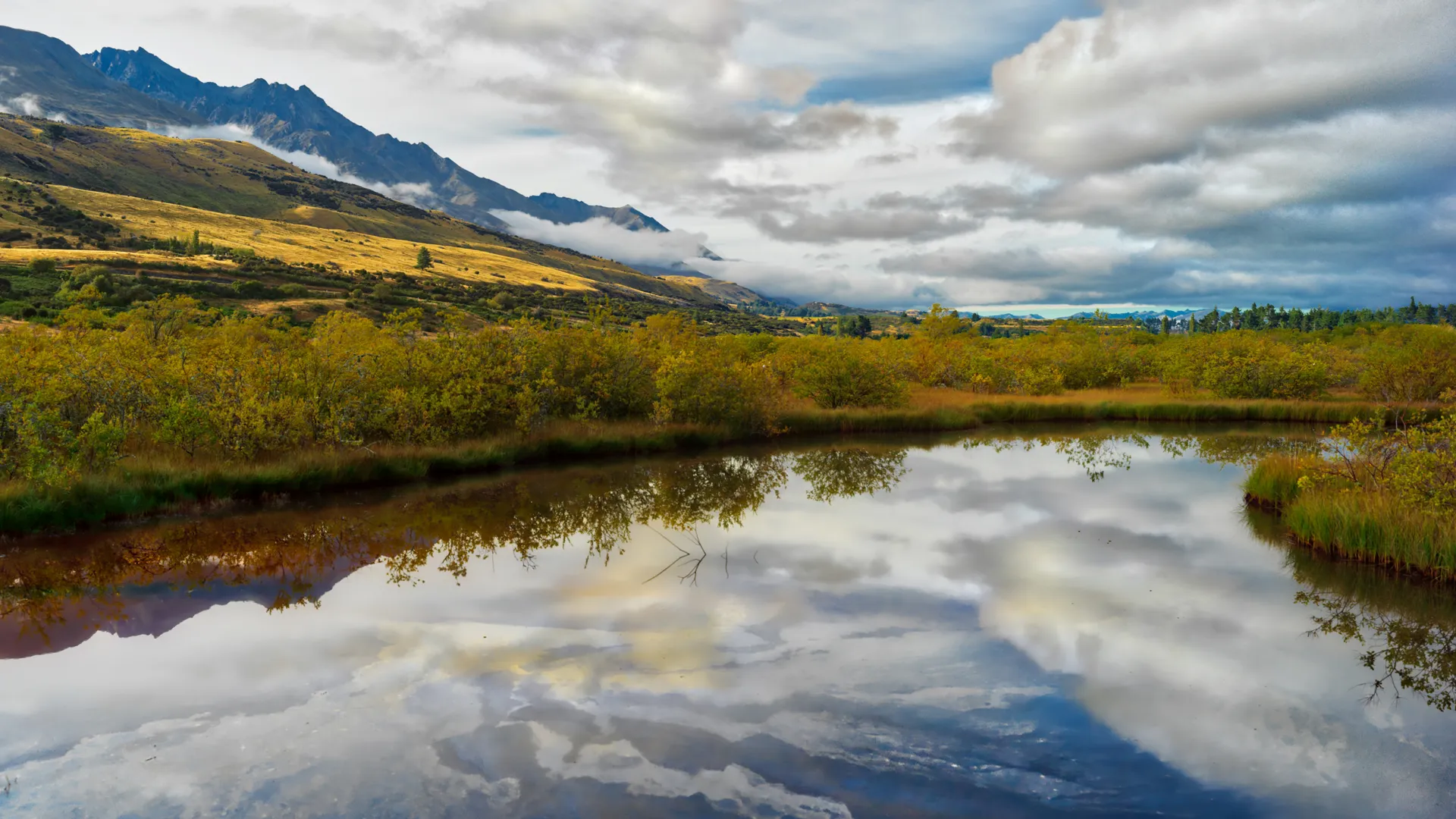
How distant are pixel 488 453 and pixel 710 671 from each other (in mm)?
14247

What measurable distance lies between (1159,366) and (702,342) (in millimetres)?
38616

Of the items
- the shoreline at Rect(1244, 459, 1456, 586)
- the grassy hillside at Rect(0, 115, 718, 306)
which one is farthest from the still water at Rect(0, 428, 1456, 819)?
the grassy hillside at Rect(0, 115, 718, 306)

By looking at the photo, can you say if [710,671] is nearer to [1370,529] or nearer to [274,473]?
[1370,529]

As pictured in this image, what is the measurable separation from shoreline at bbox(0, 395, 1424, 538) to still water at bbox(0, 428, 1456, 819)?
0.86 meters

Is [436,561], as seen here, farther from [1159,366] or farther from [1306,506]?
[1159,366]

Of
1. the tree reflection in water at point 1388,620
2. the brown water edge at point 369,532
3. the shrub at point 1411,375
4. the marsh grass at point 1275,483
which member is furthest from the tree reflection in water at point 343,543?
the shrub at point 1411,375

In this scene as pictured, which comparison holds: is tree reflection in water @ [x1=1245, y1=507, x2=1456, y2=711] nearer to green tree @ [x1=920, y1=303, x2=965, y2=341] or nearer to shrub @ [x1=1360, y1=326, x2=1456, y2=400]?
shrub @ [x1=1360, y1=326, x2=1456, y2=400]

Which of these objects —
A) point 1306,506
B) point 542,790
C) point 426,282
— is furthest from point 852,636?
point 426,282

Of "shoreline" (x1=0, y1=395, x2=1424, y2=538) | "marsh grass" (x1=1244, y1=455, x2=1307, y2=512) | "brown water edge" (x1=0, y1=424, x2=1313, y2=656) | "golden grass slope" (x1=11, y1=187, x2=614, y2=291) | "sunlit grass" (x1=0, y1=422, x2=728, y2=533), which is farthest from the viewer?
"golden grass slope" (x1=11, y1=187, x2=614, y2=291)

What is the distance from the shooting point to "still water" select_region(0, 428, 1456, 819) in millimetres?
6320

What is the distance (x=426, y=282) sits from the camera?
115m

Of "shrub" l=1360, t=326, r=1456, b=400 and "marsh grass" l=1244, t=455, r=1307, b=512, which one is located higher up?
"shrub" l=1360, t=326, r=1456, b=400

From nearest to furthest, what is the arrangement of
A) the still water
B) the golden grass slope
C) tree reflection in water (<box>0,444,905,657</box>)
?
the still water
tree reflection in water (<box>0,444,905,657</box>)
the golden grass slope

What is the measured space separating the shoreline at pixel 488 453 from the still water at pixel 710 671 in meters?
0.86
